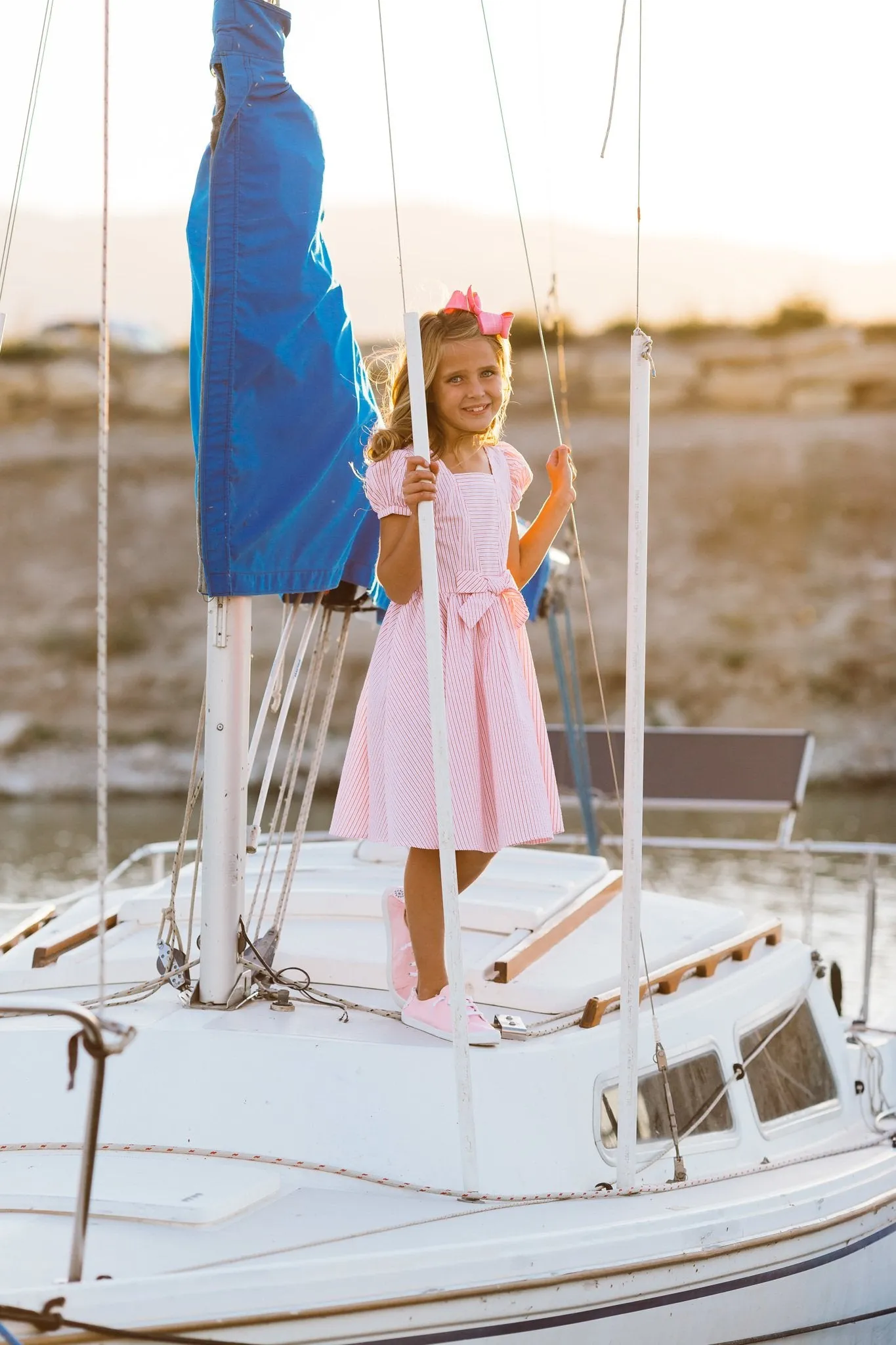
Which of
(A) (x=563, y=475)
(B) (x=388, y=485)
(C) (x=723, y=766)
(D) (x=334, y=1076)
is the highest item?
(C) (x=723, y=766)

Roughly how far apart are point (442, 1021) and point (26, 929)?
1764mm

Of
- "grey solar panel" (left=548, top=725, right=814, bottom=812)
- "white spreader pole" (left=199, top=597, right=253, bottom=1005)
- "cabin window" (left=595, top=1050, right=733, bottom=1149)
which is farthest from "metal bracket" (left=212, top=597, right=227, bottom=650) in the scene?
"grey solar panel" (left=548, top=725, right=814, bottom=812)

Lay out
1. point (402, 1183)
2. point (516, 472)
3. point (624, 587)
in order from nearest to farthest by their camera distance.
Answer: point (402, 1183), point (516, 472), point (624, 587)

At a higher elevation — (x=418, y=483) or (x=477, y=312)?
(x=477, y=312)

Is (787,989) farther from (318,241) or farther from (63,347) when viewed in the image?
(63,347)

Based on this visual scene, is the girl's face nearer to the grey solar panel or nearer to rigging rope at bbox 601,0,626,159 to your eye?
rigging rope at bbox 601,0,626,159

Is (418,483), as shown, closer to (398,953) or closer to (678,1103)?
(398,953)

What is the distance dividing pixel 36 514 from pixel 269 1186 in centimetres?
2345

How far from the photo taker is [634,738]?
276 cm

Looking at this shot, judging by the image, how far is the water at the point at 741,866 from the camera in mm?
9930

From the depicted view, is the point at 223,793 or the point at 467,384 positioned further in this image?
the point at 223,793

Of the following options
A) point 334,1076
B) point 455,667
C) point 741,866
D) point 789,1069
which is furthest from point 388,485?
point 741,866

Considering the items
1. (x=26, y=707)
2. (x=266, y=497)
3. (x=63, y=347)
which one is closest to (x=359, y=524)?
Result: (x=266, y=497)

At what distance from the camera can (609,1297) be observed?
2662 millimetres
